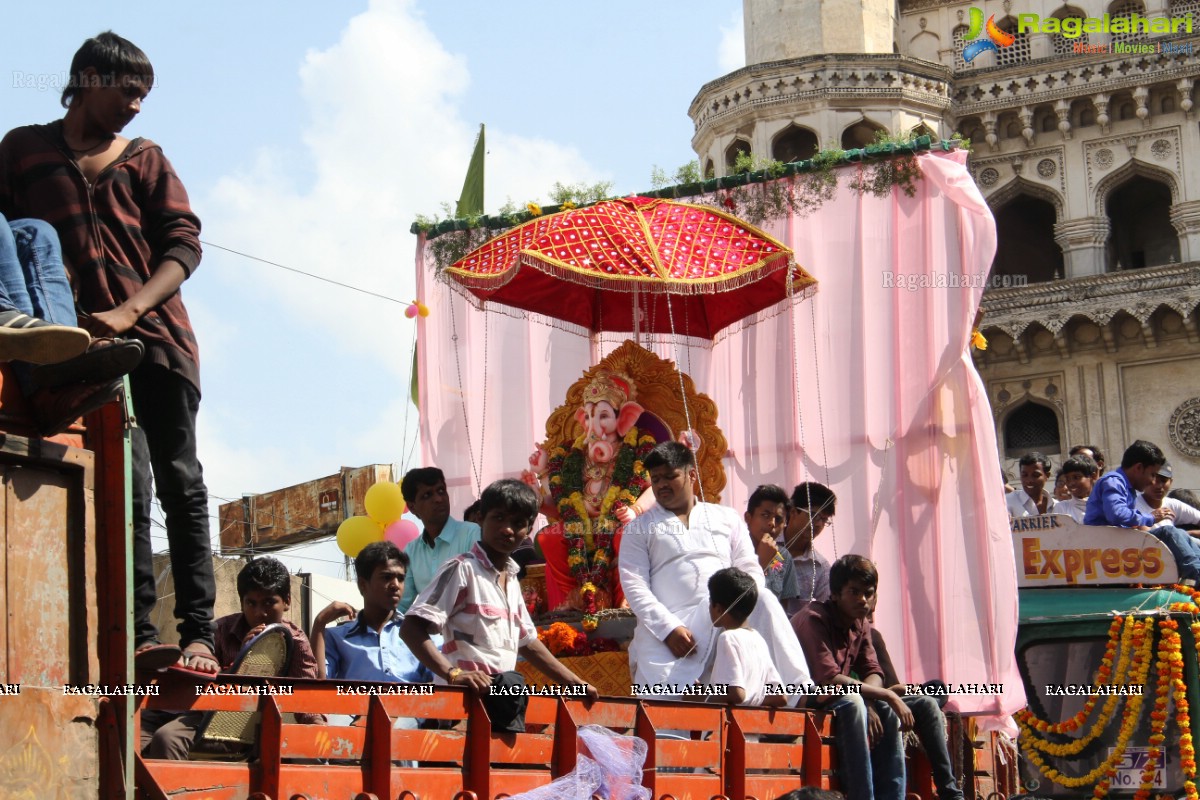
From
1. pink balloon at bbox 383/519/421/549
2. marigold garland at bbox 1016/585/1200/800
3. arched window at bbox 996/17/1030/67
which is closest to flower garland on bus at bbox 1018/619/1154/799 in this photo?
marigold garland at bbox 1016/585/1200/800

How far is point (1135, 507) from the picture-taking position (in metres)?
10.4

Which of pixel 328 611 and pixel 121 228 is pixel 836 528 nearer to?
pixel 328 611

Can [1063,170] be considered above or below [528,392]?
above

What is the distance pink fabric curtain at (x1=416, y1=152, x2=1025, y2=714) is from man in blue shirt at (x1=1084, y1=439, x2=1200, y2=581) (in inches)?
33.1

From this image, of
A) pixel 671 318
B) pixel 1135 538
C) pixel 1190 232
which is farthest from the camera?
pixel 1190 232

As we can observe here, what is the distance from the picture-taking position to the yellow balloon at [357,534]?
38.2ft

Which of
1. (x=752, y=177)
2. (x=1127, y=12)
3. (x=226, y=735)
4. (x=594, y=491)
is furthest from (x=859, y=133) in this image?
(x=226, y=735)

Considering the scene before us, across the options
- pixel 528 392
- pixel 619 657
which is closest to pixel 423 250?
pixel 528 392

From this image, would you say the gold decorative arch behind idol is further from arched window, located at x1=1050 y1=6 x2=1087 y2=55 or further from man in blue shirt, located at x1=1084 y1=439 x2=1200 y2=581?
arched window, located at x1=1050 y1=6 x2=1087 y2=55

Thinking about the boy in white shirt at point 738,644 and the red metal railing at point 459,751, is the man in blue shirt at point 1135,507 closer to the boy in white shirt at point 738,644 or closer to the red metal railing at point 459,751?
the red metal railing at point 459,751

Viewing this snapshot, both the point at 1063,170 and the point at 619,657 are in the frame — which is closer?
the point at 619,657

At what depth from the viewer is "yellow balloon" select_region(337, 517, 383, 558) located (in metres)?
11.6

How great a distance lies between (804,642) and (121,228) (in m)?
3.86

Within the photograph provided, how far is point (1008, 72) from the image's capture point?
30922 mm
